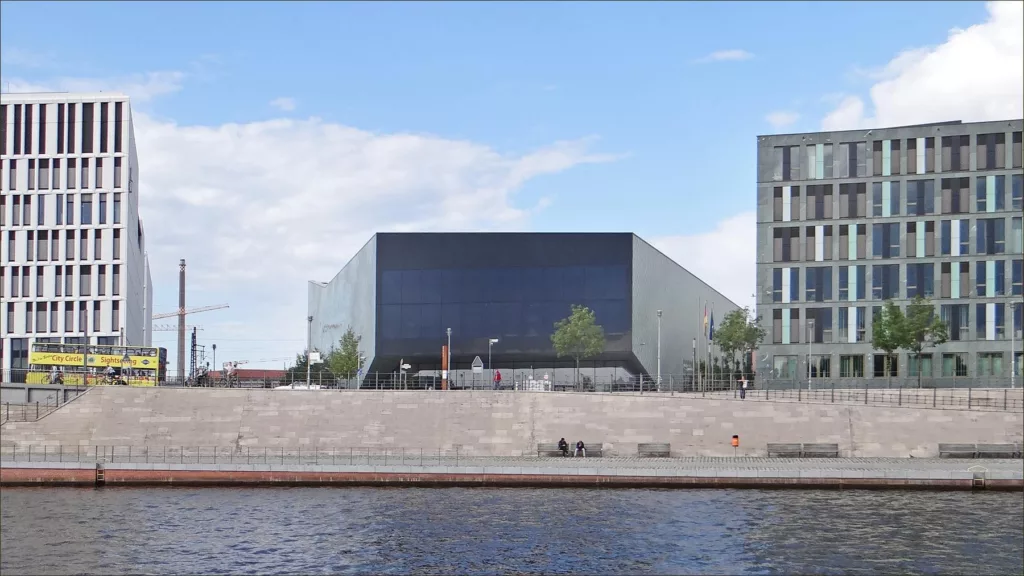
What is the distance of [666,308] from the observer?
316 feet

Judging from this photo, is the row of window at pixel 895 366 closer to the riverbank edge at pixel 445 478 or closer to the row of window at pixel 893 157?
the row of window at pixel 893 157

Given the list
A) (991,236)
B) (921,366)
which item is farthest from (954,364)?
(991,236)

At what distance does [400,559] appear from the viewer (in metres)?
32.7

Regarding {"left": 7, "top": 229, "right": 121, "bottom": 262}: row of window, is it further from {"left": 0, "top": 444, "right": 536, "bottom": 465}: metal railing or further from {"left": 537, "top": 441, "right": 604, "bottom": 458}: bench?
{"left": 537, "top": 441, "right": 604, "bottom": 458}: bench

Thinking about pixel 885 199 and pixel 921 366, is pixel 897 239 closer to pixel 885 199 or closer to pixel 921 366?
pixel 885 199

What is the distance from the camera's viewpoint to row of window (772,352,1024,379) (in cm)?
7562

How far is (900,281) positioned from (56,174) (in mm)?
64559

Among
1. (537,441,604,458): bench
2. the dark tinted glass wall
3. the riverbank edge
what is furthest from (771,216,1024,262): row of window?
the riverbank edge

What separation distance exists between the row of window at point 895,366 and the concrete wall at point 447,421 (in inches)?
714

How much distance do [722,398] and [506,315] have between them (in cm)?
2652

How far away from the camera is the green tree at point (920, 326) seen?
233 ft

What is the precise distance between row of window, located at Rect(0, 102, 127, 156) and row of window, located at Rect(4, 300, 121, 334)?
11830 millimetres

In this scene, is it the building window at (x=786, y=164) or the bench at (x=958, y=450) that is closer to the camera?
the bench at (x=958, y=450)

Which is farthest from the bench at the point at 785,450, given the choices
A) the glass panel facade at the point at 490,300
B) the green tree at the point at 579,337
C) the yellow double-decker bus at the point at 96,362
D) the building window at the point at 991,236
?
the yellow double-decker bus at the point at 96,362
